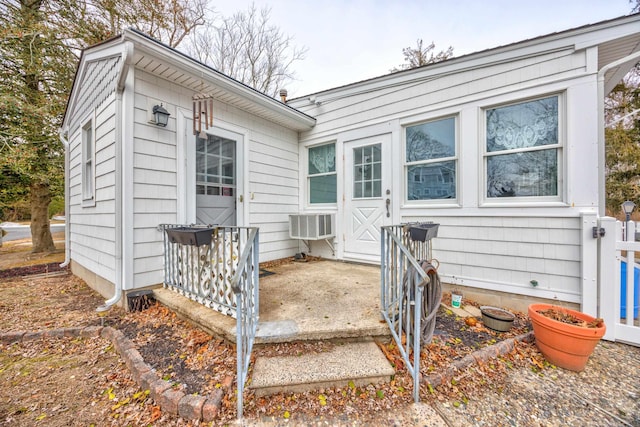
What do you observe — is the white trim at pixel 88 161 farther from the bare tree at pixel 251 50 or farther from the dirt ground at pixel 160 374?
the bare tree at pixel 251 50

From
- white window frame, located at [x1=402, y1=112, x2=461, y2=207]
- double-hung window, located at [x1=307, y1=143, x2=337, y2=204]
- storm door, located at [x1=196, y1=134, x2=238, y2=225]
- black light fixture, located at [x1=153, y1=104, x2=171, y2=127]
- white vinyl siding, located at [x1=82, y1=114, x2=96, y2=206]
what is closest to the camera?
black light fixture, located at [x1=153, y1=104, x2=171, y2=127]

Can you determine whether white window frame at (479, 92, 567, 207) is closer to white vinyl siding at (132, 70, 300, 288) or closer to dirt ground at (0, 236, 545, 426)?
dirt ground at (0, 236, 545, 426)

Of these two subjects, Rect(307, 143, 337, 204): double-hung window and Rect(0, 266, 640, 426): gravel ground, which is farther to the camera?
Rect(307, 143, 337, 204): double-hung window

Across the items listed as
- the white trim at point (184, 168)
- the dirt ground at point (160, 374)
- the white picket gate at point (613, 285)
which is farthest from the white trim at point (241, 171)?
the white picket gate at point (613, 285)

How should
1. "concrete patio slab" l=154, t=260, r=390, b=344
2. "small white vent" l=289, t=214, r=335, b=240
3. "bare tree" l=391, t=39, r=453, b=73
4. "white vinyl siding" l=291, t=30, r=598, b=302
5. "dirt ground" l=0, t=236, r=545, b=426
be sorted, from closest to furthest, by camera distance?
1. "dirt ground" l=0, t=236, r=545, b=426
2. "concrete patio slab" l=154, t=260, r=390, b=344
3. "white vinyl siding" l=291, t=30, r=598, b=302
4. "small white vent" l=289, t=214, r=335, b=240
5. "bare tree" l=391, t=39, r=453, b=73

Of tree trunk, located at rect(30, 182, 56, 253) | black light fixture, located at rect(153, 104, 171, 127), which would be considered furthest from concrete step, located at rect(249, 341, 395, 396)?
tree trunk, located at rect(30, 182, 56, 253)

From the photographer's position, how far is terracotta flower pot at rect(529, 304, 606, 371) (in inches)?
79.4

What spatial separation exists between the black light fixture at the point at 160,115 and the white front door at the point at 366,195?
2.88m

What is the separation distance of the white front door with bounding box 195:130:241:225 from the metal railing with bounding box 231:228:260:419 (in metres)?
2.03

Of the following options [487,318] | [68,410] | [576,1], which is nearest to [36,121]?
[68,410]

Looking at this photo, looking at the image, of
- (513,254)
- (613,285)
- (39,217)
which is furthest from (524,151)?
(39,217)

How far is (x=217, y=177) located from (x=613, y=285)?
4966mm

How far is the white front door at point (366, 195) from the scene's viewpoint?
4184 millimetres

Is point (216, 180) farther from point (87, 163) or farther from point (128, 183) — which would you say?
point (87, 163)
